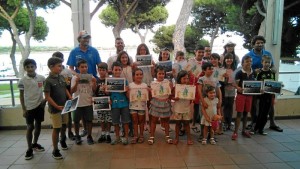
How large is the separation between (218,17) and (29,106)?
19.1 ft

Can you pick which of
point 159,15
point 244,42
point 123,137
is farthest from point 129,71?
point 244,42

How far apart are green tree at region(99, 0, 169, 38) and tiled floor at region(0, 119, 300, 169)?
2.49 metres

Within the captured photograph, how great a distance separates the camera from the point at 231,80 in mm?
4133

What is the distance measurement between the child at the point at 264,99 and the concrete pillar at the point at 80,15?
314 cm

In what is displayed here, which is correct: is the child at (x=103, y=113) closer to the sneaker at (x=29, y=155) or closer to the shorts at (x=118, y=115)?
the shorts at (x=118, y=115)

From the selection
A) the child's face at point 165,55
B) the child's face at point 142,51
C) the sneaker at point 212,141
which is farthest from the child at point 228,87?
the child's face at point 142,51

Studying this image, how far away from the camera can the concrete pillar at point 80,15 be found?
468cm

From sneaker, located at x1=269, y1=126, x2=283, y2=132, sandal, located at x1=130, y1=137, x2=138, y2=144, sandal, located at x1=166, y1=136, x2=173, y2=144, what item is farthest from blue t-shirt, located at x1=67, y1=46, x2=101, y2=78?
sneaker, located at x1=269, y1=126, x2=283, y2=132

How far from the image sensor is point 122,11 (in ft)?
18.1

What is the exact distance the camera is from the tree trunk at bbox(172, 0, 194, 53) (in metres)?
5.78

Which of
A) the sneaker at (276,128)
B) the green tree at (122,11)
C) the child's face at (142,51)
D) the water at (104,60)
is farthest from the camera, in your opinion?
the green tree at (122,11)

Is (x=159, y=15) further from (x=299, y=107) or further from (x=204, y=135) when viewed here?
(x=299, y=107)

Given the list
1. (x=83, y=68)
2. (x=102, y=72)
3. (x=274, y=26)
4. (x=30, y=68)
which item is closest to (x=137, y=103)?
(x=102, y=72)

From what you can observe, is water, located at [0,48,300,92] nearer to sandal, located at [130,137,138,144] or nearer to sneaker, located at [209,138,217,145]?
sandal, located at [130,137,138,144]
